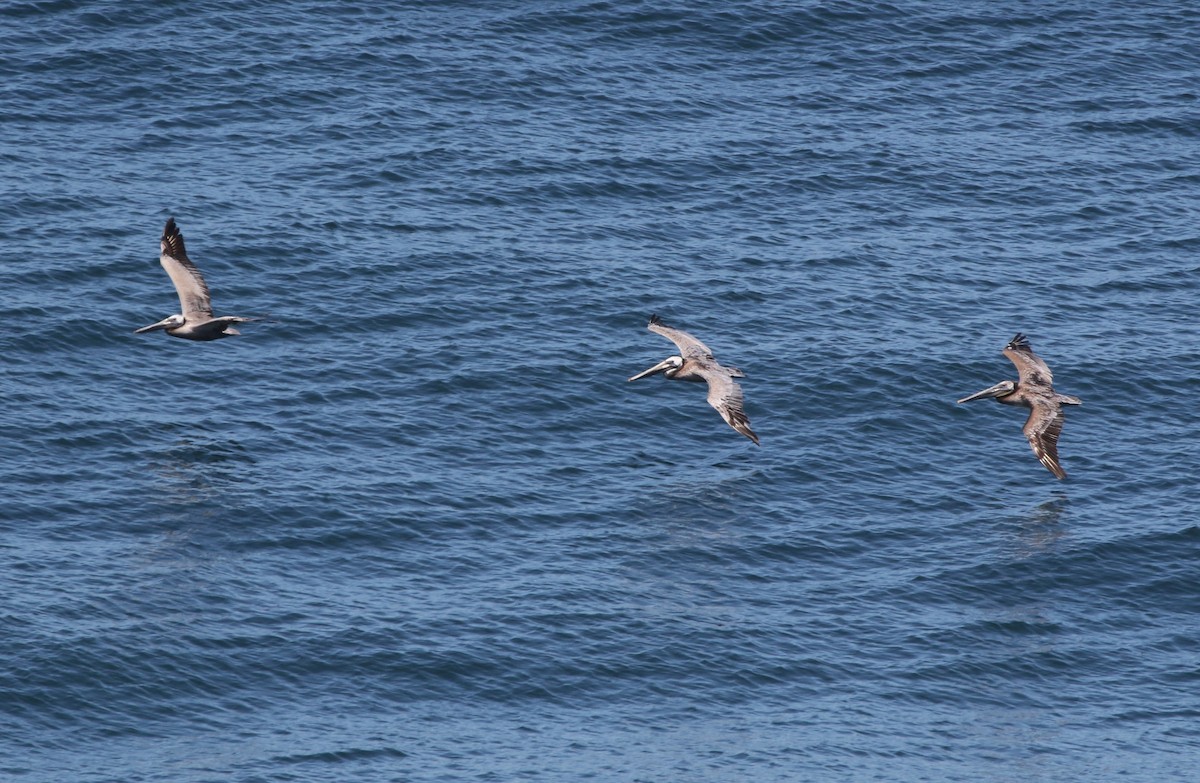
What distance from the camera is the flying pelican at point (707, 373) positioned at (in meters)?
56.8

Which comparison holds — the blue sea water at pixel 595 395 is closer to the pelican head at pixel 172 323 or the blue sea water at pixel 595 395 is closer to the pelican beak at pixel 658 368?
the pelican beak at pixel 658 368

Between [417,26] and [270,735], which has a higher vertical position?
[417,26]

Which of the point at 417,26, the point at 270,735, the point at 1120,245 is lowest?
the point at 270,735

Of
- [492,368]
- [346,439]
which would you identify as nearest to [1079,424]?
[492,368]

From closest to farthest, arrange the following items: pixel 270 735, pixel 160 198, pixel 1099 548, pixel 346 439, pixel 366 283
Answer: pixel 270 735 < pixel 1099 548 < pixel 346 439 < pixel 366 283 < pixel 160 198

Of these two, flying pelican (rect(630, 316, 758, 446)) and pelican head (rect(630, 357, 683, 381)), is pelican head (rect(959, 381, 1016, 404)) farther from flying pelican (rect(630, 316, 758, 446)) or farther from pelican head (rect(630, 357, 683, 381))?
pelican head (rect(630, 357, 683, 381))

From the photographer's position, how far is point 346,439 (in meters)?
61.9

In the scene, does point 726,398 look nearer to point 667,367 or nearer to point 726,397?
point 726,397

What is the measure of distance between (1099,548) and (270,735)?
82.3 ft

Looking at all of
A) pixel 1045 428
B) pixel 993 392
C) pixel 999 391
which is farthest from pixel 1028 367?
pixel 1045 428

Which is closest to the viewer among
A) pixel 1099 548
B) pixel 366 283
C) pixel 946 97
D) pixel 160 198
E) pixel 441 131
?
pixel 1099 548

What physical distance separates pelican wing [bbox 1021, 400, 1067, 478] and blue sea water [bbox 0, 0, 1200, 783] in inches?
120

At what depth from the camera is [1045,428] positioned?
2239 inches

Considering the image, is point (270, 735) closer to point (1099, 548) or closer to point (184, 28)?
point (1099, 548)
